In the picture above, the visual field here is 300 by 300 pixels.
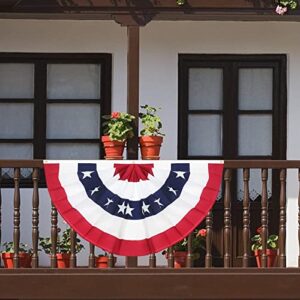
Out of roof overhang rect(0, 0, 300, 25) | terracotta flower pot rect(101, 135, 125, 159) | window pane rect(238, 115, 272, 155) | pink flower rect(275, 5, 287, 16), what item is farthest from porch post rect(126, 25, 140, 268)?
window pane rect(238, 115, 272, 155)

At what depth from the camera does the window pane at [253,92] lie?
41.7 ft

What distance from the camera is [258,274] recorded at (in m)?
10.4

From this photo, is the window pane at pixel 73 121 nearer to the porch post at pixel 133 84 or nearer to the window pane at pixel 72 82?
the window pane at pixel 72 82

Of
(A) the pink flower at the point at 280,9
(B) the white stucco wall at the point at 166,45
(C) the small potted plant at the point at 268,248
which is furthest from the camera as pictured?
(B) the white stucco wall at the point at 166,45

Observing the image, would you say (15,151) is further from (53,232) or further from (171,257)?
(171,257)

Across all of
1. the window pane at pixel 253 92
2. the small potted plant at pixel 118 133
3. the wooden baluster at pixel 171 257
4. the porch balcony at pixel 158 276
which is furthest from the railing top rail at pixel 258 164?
the window pane at pixel 253 92

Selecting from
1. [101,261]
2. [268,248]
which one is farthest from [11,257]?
[268,248]

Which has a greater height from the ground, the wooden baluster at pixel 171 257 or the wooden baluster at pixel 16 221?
the wooden baluster at pixel 16 221

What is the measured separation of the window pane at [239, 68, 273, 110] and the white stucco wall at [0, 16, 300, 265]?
0.88 feet

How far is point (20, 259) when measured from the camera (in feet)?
37.9

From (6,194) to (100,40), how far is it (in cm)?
226

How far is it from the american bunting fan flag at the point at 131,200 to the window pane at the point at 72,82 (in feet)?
7.75

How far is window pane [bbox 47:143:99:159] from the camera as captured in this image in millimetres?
12578

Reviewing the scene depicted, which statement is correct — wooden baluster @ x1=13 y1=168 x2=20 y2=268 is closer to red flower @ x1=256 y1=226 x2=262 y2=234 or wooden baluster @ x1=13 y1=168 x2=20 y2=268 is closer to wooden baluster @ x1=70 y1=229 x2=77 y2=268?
wooden baluster @ x1=70 y1=229 x2=77 y2=268
